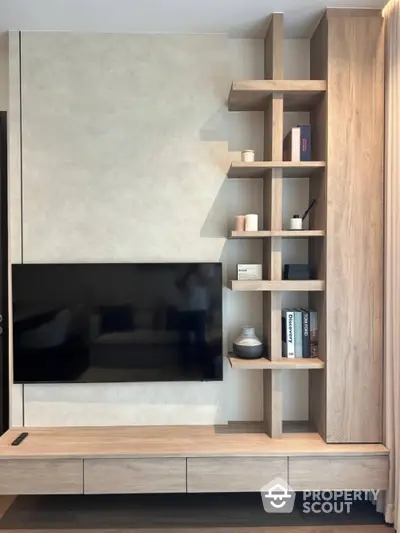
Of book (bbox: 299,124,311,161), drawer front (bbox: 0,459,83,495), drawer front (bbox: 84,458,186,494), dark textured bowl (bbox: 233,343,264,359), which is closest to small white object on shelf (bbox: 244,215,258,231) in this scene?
book (bbox: 299,124,311,161)

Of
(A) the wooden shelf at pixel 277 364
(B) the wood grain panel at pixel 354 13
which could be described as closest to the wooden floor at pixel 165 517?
(A) the wooden shelf at pixel 277 364

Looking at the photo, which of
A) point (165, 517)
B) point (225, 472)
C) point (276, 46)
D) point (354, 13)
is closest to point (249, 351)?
point (225, 472)

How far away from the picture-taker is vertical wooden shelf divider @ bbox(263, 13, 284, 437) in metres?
2.53

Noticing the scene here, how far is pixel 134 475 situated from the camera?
2.39m

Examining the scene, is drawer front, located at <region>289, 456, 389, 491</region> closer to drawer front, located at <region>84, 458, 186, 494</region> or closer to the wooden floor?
the wooden floor

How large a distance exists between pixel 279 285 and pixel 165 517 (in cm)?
137

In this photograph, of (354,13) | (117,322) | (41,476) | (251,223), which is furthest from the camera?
(117,322)

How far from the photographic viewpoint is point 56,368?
2711mm

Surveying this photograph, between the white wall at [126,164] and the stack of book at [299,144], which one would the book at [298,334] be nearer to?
the white wall at [126,164]

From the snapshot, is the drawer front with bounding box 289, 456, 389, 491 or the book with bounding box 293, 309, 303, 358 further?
the book with bounding box 293, 309, 303, 358

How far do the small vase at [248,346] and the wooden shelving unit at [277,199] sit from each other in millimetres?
49

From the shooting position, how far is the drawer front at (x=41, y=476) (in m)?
2.37

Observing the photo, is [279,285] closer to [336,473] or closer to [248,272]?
[248,272]

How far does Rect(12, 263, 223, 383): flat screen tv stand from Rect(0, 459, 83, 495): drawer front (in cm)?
47
